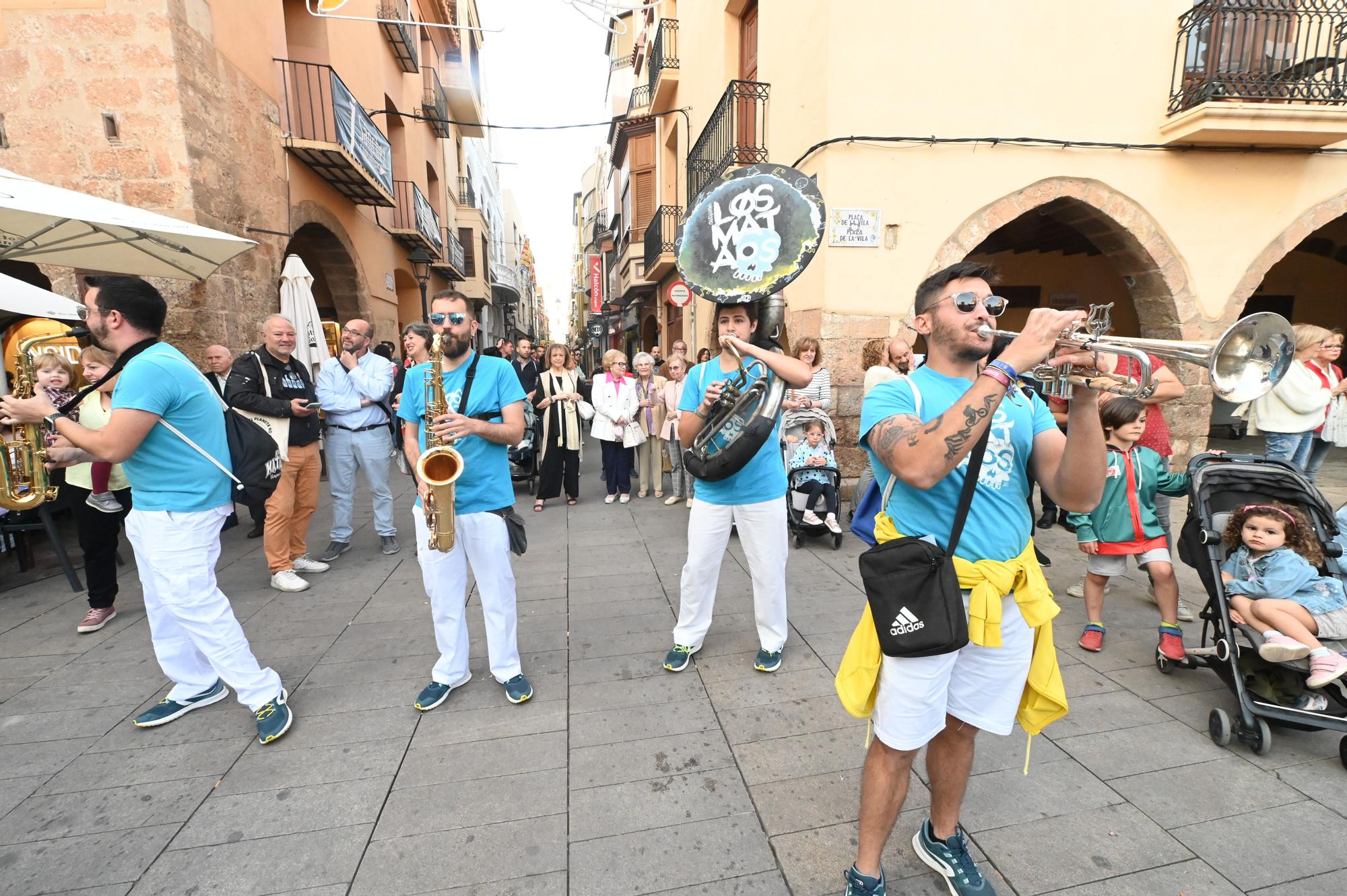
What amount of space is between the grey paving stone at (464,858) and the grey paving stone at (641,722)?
1.64 feet

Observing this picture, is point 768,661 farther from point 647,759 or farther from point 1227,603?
point 1227,603

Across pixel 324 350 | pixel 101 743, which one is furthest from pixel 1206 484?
pixel 324 350

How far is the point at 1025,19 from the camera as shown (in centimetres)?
685

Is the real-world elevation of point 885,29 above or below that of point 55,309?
above

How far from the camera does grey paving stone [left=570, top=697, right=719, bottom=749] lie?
2.75 meters

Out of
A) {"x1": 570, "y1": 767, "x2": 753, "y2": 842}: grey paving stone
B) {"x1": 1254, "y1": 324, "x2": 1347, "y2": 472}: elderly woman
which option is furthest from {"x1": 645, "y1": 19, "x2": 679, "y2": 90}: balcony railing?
{"x1": 570, "y1": 767, "x2": 753, "y2": 842}: grey paving stone

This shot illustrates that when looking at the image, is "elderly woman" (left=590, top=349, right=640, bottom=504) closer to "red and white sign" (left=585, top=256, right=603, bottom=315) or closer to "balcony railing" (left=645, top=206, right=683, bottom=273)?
"balcony railing" (left=645, top=206, right=683, bottom=273)

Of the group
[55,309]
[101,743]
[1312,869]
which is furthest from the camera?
[55,309]

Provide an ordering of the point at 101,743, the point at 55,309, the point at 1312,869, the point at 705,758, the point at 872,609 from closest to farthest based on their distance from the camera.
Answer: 1. the point at 872,609
2. the point at 1312,869
3. the point at 705,758
4. the point at 101,743
5. the point at 55,309

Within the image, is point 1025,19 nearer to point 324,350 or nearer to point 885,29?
point 885,29

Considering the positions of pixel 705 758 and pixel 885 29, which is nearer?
pixel 705 758

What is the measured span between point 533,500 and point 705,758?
5.35m

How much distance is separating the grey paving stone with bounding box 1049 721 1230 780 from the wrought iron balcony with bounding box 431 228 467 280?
696 inches

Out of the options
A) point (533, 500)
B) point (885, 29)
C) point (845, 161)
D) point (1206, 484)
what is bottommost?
point (533, 500)
